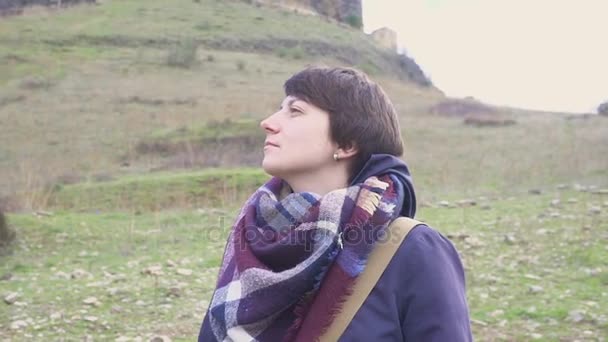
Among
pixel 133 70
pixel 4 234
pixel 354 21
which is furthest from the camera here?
pixel 354 21

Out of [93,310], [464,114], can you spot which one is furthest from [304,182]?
[464,114]

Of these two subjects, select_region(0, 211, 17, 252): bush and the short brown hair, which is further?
select_region(0, 211, 17, 252): bush

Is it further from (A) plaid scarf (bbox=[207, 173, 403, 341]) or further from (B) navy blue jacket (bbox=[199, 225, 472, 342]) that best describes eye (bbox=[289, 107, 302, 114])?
(B) navy blue jacket (bbox=[199, 225, 472, 342])

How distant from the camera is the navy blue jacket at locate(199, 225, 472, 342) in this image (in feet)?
4.65

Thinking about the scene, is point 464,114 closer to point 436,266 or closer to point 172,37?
point 172,37

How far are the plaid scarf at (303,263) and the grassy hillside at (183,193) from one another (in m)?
2.91

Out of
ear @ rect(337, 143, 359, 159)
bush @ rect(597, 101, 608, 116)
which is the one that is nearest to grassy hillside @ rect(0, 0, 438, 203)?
bush @ rect(597, 101, 608, 116)

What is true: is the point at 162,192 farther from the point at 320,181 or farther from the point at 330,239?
the point at 330,239

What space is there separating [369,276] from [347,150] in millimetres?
336

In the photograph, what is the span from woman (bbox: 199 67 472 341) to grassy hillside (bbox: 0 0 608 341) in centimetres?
287

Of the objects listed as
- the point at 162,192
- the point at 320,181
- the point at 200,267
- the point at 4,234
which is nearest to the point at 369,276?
the point at 320,181

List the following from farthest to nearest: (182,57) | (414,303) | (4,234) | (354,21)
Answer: (354,21) → (182,57) → (4,234) → (414,303)

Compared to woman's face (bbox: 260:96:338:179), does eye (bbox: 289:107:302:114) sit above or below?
above

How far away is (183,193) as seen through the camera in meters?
10.4
